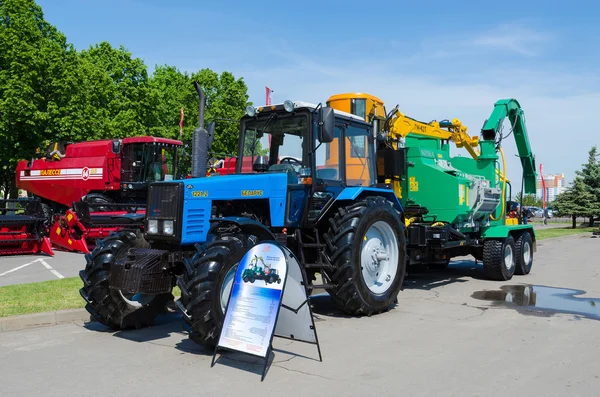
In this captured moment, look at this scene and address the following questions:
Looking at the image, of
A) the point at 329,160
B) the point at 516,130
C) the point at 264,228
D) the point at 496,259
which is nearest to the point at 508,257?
the point at 496,259

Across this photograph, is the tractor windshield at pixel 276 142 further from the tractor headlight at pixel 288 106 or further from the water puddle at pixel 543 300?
the water puddle at pixel 543 300

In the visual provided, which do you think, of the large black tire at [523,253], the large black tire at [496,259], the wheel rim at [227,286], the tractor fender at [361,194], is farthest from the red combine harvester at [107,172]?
the wheel rim at [227,286]

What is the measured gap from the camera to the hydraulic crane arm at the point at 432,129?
10609 millimetres

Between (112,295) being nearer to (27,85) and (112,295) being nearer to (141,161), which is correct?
(141,161)

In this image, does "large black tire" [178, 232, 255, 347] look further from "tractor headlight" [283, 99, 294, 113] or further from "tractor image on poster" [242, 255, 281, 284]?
"tractor headlight" [283, 99, 294, 113]

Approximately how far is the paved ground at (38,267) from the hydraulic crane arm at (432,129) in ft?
23.3

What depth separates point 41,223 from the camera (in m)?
15.3

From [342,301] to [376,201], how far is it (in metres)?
1.63

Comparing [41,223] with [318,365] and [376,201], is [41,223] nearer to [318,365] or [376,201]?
[376,201]

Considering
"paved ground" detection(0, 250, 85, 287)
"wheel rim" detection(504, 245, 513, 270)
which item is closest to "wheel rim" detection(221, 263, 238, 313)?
"paved ground" detection(0, 250, 85, 287)

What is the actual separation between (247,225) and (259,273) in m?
0.94

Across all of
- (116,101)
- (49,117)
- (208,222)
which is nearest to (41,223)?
(208,222)

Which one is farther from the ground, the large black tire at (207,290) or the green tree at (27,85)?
the green tree at (27,85)

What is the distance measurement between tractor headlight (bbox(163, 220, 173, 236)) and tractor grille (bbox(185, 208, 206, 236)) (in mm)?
185
